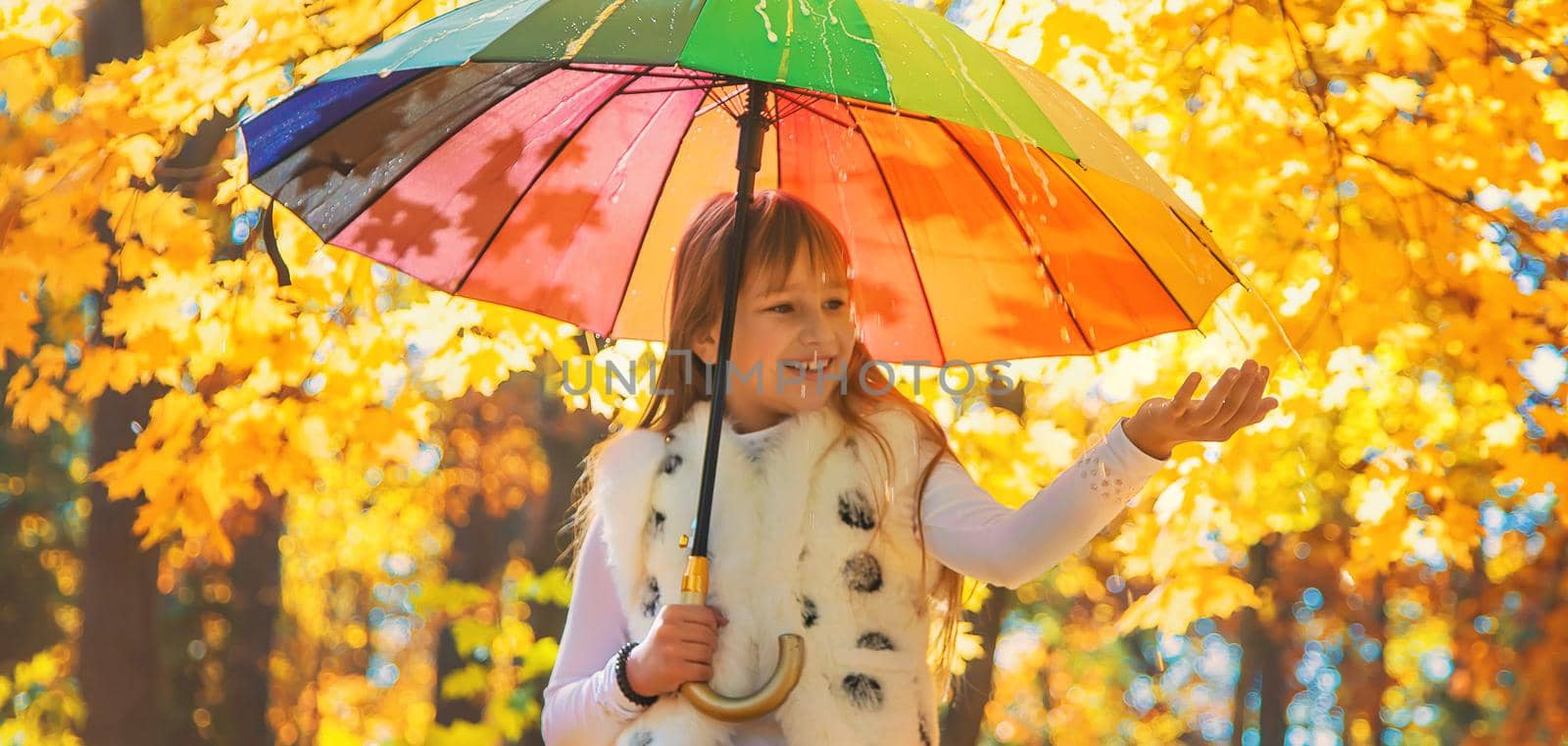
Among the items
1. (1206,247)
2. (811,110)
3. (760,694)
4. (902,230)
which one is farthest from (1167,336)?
(760,694)

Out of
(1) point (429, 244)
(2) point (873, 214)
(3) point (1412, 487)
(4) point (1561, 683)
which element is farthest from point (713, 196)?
(4) point (1561, 683)

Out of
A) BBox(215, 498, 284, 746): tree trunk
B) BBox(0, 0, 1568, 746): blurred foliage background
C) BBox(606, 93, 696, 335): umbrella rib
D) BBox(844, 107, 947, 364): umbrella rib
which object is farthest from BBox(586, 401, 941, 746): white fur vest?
BBox(215, 498, 284, 746): tree trunk

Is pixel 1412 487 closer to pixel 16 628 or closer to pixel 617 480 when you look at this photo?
pixel 617 480

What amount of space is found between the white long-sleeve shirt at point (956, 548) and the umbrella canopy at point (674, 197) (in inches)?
19.1

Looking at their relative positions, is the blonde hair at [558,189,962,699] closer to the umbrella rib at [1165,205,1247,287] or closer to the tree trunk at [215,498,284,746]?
the umbrella rib at [1165,205,1247,287]

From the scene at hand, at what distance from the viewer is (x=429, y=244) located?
322cm

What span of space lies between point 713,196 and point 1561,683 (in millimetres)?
6436

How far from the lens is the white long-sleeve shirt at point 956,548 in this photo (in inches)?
93.9

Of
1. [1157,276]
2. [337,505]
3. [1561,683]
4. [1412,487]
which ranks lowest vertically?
[337,505]

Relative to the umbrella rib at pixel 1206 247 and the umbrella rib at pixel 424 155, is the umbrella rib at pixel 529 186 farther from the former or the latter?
the umbrella rib at pixel 1206 247

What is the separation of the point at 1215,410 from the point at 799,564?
2.50ft

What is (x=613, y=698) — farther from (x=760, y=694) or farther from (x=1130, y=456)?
(x=1130, y=456)

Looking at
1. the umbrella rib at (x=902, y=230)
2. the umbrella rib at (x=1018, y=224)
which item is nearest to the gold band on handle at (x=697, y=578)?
the umbrella rib at (x=902, y=230)

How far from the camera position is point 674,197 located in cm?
331
